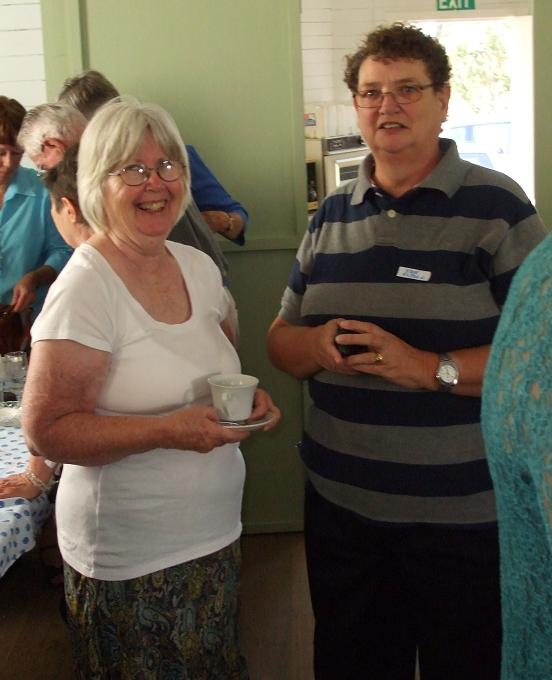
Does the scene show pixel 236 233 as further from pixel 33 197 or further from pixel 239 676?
pixel 239 676

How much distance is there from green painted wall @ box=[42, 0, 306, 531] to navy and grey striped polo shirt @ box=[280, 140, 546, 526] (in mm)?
1552

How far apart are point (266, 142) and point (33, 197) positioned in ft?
2.97

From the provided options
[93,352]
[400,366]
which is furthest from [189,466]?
[400,366]

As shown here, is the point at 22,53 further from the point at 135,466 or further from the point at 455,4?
the point at 135,466

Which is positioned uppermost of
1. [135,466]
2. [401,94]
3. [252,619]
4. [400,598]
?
[401,94]

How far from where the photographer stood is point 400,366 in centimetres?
163

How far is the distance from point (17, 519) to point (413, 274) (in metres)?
0.91

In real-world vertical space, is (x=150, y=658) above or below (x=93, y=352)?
below

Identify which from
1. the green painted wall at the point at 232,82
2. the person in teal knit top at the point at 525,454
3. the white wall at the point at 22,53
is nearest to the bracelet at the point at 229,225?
the green painted wall at the point at 232,82

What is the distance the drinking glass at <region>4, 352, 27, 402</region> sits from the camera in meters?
2.44

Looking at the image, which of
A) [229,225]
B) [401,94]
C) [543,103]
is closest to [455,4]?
[543,103]

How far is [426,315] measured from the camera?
167cm

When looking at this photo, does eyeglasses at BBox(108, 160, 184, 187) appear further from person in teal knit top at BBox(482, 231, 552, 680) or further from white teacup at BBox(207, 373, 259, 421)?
person in teal knit top at BBox(482, 231, 552, 680)

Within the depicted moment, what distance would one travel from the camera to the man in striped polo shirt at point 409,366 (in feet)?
5.42
